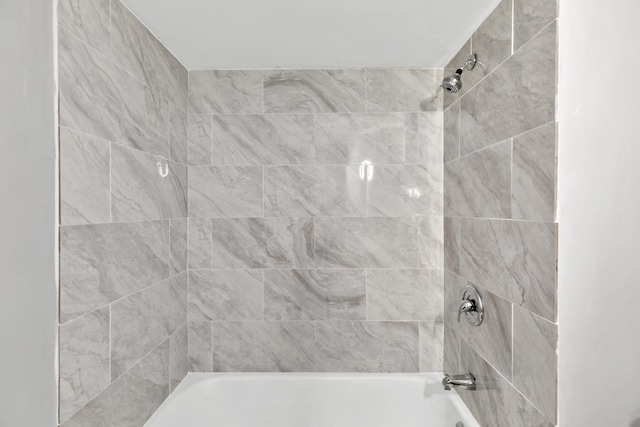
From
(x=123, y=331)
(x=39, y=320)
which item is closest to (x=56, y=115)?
(x=39, y=320)

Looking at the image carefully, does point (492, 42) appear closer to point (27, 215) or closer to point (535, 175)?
point (535, 175)

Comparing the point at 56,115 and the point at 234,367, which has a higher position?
the point at 56,115

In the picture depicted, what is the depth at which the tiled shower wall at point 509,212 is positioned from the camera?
112 centimetres

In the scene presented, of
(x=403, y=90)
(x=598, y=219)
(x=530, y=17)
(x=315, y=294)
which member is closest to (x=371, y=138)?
(x=403, y=90)

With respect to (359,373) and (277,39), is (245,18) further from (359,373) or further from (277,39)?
(359,373)

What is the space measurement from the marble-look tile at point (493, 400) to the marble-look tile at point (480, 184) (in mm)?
610

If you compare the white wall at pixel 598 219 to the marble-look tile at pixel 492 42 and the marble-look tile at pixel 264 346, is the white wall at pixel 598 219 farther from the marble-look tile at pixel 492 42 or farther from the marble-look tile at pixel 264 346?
the marble-look tile at pixel 264 346

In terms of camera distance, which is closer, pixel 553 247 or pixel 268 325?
pixel 553 247

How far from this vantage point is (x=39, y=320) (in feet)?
3.46

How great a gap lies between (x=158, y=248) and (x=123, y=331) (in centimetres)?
44

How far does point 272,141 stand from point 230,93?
0.36 m

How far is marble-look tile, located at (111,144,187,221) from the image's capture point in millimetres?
1431

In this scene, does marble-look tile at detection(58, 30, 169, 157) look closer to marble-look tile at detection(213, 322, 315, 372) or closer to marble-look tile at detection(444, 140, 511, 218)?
marble-look tile at detection(213, 322, 315, 372)

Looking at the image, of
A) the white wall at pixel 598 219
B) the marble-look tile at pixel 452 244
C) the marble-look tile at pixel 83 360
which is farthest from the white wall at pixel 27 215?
the marble-look tile at pixel 452 244
